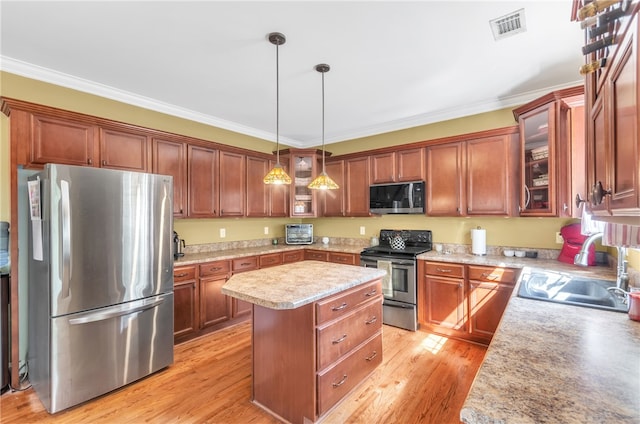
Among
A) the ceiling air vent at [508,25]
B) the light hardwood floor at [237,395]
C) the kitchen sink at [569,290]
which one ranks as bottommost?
the light hardwood floor at [237,395]

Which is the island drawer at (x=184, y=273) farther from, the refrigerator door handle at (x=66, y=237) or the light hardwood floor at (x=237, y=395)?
the refrigerator door handle at (x=66, y=237)

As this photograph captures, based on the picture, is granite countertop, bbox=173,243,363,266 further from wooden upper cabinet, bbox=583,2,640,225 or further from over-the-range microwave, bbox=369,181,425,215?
wooden upper cabinet, bbox=583,2,640,225

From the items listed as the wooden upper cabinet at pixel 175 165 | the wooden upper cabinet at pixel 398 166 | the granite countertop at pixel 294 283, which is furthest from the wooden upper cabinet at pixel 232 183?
the wooden upper cabinet at pixel 398 166

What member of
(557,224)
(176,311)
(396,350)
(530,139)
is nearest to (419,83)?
(530,139)

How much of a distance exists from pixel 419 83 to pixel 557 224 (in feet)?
6.87

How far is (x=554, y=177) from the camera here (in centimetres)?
255

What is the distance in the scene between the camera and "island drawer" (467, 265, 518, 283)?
2.84 metres

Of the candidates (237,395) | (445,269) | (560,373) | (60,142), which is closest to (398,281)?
(445,269)

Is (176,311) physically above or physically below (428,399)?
above

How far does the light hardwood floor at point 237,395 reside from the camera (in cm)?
201

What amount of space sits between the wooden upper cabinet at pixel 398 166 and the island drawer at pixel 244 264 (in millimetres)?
1985

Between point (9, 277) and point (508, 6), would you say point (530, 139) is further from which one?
point (9, 277)

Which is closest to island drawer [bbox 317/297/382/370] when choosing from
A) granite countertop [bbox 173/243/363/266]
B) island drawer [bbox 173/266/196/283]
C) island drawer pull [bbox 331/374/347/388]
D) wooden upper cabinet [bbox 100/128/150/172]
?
island drawer pull [bbox 331/374/347/388]

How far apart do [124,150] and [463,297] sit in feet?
12.6
